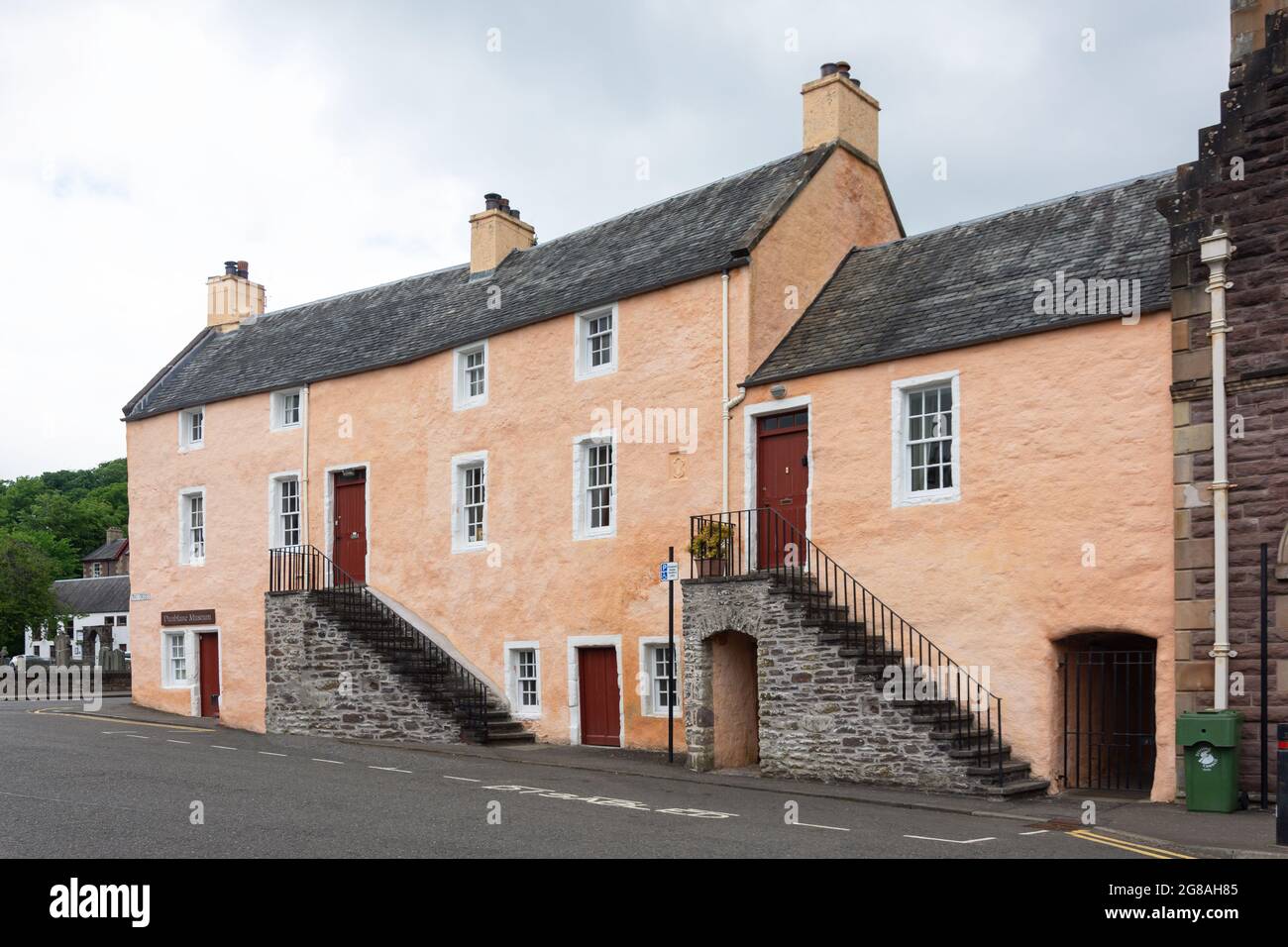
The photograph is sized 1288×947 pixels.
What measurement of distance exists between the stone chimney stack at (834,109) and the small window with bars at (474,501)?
786 centimetres

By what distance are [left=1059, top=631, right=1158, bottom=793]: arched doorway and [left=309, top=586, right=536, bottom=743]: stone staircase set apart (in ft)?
29.1

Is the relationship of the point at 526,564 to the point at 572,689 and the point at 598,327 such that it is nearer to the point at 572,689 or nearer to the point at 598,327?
the point at 572,689

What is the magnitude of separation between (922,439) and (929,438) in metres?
0.11

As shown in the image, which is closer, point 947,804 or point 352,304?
point 947,804

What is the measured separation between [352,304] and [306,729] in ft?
31.6

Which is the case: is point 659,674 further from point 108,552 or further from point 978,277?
point 108,552

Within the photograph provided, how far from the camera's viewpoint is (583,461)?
20844mm

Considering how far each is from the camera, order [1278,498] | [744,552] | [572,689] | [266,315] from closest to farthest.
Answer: [1278,498]
[744,552]
[572,689]
[266,315]

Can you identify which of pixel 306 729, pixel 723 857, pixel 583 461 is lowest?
pixel 306 729

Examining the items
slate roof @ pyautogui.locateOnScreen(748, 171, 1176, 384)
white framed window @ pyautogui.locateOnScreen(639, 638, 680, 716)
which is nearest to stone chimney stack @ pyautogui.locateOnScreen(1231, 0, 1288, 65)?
slate roof @ pyautogui.locateOnScreen(748, 171, 1176, 384)

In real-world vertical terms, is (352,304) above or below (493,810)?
above

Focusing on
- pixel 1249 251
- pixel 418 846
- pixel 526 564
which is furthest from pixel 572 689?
pixel 1249 251

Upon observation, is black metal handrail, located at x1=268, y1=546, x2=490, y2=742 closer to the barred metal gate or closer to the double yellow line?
the barred metal gate

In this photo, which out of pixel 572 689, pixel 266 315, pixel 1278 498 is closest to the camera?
pixel 1278 498
